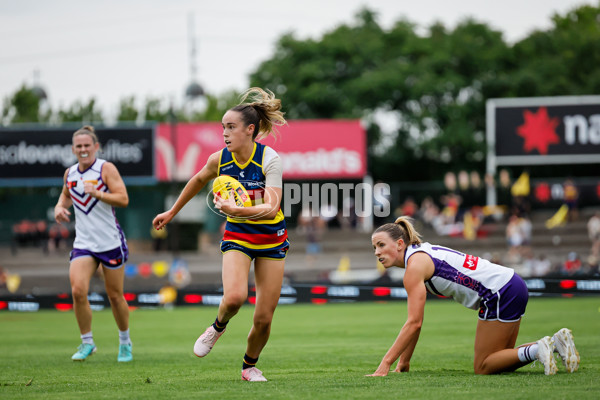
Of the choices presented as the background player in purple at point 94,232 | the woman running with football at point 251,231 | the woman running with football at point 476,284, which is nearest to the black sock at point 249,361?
the woman running with football at point 251,231

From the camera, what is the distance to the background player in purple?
29.0ft

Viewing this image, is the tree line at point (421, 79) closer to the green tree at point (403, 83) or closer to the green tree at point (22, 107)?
the green tree at point (403, 83)

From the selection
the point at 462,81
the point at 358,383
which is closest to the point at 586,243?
the point at 462,81

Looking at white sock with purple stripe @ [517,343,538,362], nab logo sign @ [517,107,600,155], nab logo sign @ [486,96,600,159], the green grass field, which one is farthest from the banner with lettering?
white sock with purple stripe @ [517,343,538,362]

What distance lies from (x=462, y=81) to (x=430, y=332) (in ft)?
120

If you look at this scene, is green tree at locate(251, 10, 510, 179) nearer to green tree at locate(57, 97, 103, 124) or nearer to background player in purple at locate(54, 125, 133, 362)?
green tree at locate(57, 97, 103, 124)

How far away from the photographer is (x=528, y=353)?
6785mm

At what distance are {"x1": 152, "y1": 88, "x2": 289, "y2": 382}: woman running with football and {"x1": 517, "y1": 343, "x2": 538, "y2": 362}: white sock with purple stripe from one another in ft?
7.22

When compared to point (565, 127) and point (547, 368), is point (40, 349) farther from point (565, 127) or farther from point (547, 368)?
point (565, 127)

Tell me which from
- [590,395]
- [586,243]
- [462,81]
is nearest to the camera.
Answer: [590,395]

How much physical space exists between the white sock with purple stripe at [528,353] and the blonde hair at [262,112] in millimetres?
2897

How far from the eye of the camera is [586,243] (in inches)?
1241

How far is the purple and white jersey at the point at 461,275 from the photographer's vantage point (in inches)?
275

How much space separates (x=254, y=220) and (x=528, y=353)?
8.69 ft
